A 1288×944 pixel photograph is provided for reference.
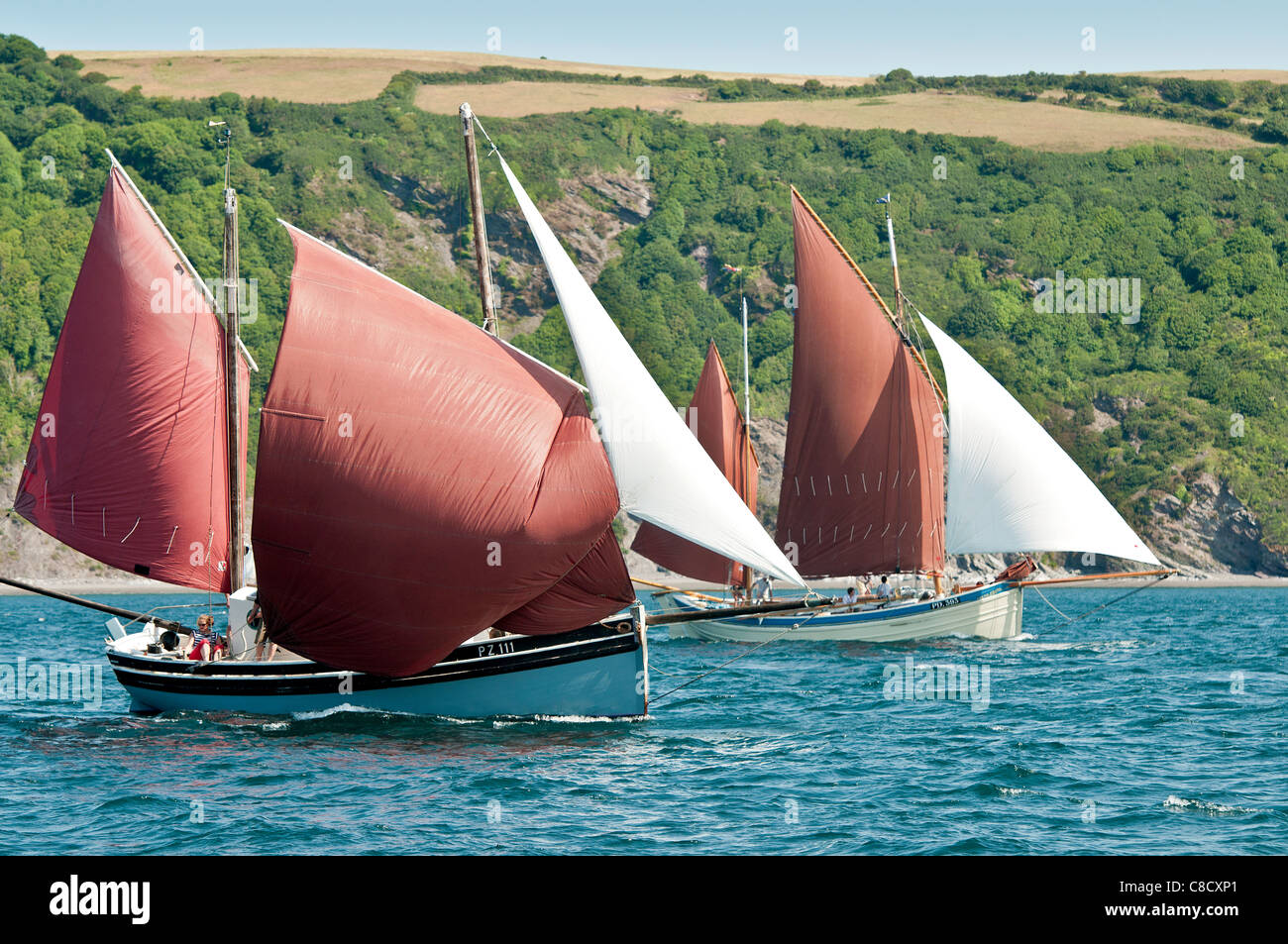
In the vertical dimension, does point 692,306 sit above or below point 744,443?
above

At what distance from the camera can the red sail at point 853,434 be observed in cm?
5091

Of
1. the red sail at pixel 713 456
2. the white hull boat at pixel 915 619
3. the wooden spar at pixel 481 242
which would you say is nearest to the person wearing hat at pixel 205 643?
the wooden spar at pixel 481 242

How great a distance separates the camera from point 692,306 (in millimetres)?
144625

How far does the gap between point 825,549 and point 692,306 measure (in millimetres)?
93167

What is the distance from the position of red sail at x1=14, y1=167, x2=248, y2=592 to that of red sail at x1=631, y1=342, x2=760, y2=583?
83.6 feet

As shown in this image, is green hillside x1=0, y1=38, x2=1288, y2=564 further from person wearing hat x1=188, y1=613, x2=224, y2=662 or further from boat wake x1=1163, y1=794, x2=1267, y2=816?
boat wake x1=1163, y1=794, x2=1267, y2=816

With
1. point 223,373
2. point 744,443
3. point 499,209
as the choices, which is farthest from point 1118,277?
point 223,373

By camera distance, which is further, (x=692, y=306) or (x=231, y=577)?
(x=692, y=306)

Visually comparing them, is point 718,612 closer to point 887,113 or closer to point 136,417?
point 136,417

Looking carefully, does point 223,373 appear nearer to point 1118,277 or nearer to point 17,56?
point 1118,277

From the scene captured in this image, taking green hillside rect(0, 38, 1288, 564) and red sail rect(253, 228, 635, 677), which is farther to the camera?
green hillside rect(0, 38, 1288, 564)

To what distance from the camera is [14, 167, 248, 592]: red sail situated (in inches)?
1273

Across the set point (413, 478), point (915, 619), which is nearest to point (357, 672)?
point (413, 478)

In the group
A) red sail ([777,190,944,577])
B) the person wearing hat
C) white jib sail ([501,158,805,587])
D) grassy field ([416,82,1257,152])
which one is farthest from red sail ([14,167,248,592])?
grassy field ([416,82,1257,152])
